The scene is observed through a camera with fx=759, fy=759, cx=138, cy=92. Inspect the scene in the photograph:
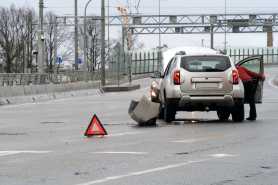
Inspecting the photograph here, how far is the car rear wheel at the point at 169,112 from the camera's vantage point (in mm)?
19266

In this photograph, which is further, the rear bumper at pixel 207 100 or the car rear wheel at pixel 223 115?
the car rear wheel at pixel 223 115

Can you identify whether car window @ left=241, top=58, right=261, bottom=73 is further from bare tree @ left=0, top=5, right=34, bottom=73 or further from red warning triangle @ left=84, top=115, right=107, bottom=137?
bare tree @ left=0, top=5, right=34, bottom=73

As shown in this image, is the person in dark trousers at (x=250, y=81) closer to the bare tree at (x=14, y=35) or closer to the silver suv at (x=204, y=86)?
the silver suv at (x=204, y=86)

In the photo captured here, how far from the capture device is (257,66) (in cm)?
2125

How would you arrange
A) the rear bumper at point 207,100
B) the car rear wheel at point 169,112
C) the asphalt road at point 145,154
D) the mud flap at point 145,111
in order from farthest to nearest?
the car rear wheel at point 169,112 → the rear bumper at point 207,100 → the mud flap at point 145,111 → the asphalt road at point 145,154

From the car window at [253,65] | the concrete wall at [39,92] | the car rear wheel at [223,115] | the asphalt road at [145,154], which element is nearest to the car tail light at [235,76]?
the asphalt road at [145,154]

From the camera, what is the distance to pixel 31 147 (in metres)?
14.0

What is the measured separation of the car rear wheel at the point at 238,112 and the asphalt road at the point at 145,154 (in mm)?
277

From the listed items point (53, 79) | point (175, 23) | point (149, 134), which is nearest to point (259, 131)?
point (149, 134)

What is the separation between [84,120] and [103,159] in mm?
10164

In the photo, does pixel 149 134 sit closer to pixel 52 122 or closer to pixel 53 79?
pixel 52 122

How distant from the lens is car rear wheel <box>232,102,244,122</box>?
62.9 ft

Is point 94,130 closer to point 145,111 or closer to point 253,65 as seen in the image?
point 145,111

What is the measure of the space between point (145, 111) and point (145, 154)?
621 cm
